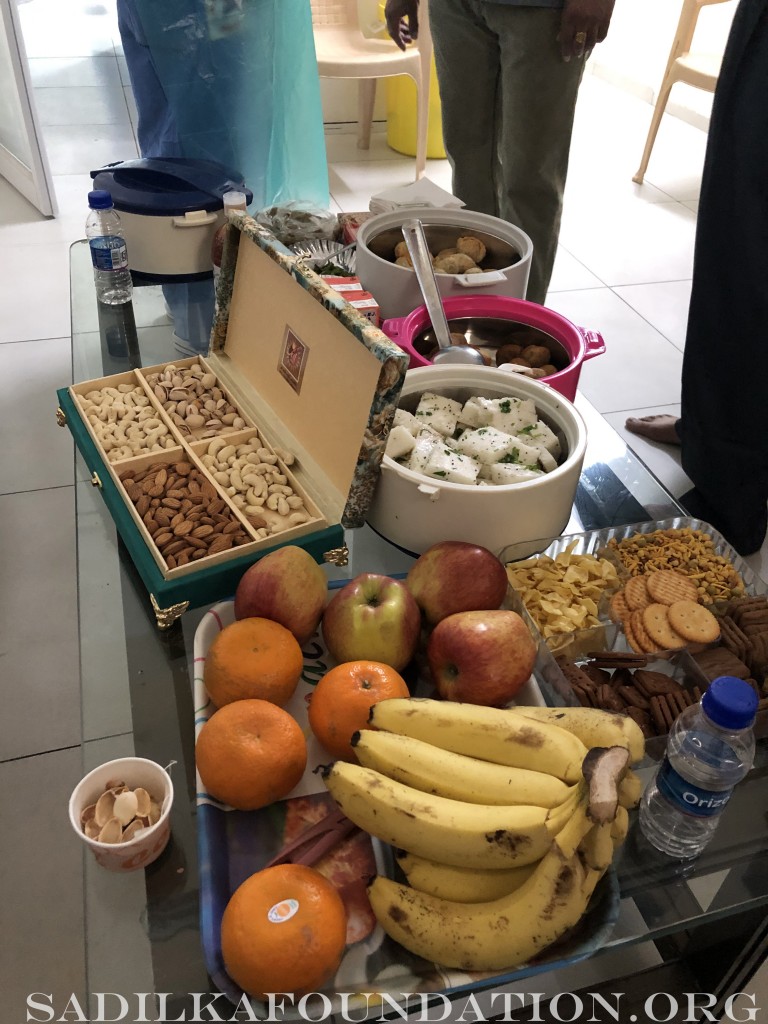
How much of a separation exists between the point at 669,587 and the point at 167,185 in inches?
43.4

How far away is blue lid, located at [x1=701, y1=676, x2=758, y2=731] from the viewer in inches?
23.4

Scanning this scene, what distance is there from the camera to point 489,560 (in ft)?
2.70

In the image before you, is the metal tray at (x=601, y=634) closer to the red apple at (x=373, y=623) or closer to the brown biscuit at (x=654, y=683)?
the brown biscuit at (x=654, y=683)

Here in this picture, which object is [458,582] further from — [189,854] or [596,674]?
[189,854]

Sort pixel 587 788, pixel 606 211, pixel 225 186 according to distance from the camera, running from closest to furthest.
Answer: pixel 587 788, pixel 225 186, pixel 606 211

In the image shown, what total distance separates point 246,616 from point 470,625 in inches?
9.0

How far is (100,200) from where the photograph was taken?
128 cm

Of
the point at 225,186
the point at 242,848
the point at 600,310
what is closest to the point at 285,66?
the point at 225,186

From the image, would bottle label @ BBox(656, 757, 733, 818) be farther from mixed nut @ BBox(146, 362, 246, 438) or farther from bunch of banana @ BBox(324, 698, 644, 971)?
mixed nut @ BBox(146, 362, 246, 438)

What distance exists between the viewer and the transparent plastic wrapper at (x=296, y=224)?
56.4 inches

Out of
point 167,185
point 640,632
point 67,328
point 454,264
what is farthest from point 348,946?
point 67,328

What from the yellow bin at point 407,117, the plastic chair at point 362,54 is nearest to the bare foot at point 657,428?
the plastic chair at point 362,54

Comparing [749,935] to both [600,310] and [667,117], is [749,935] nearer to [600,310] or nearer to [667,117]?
[600,310]

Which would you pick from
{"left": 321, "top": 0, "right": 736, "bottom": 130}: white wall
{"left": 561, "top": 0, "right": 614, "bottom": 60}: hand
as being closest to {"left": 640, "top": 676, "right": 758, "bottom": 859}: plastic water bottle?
{"left": 561, "top": 0, "right": 614, "bottom": 60}: hand
